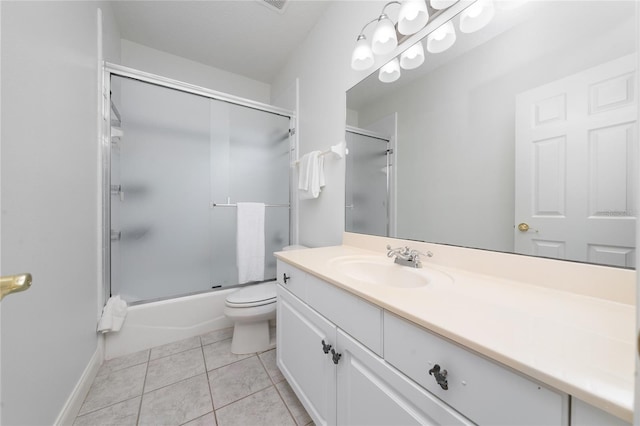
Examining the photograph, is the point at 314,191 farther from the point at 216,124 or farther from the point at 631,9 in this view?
the point at 631,9

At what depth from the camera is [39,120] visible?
2.70 feet

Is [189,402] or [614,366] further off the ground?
[614,366]

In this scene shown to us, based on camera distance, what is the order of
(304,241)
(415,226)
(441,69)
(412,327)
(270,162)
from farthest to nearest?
(270,162)
(304,241)
(415,226)
(441,69)
(412,327)

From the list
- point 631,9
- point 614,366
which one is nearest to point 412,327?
point 614,366

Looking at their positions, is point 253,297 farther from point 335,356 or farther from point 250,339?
point 335,356

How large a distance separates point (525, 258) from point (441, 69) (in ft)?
2.81

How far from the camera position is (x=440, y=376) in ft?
1.55

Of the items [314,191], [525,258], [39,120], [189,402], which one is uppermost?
[39,120]

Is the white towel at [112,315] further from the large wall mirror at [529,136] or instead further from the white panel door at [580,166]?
the white panel door at [580,166]

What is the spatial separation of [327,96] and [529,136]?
1.30 metres

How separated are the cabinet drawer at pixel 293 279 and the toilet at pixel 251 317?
0.42 metres

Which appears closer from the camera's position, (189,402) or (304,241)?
(189,402)

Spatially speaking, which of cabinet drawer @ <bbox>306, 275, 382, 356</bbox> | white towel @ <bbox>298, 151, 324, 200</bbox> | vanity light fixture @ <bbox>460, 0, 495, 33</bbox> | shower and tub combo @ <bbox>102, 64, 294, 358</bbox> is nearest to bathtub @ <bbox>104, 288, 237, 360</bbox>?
shower and tub combo @ <bbox>102, 64, 294, 358</bbox>

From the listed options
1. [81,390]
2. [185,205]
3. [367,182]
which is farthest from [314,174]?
[81,390]
